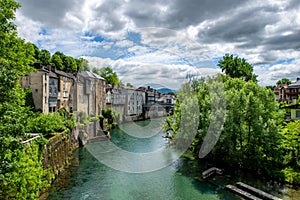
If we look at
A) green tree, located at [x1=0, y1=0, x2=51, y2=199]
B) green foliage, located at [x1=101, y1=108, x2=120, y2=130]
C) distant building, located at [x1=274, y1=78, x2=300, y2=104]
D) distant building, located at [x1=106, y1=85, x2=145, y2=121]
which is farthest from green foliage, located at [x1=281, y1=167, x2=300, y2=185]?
distant building, located at [x1=274, y1=78, x2=300, y2=104]

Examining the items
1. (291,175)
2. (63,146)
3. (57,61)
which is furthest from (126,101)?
(291,175)

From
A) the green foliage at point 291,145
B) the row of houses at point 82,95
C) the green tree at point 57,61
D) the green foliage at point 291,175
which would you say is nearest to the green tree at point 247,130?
the green foliage at point 291,145

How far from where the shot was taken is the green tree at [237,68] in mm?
41594

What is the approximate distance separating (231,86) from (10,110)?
20.8 meters

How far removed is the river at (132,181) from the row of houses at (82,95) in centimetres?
848

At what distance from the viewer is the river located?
Answer: 1533 cm

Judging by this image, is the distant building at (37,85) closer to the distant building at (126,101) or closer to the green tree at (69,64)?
the distant building at (126,101)

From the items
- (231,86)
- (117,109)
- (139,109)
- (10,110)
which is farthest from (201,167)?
(139,109)

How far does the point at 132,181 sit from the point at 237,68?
3159 cm

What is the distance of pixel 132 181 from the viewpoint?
17891 mm

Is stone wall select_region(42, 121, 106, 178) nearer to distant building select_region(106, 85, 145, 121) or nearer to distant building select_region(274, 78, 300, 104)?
distant building select_region(106, 85, 145, 121)

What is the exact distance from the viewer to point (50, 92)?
33.2 meters

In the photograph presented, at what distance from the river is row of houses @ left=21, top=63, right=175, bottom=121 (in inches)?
334

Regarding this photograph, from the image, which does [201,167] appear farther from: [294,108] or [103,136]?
[103,136]
